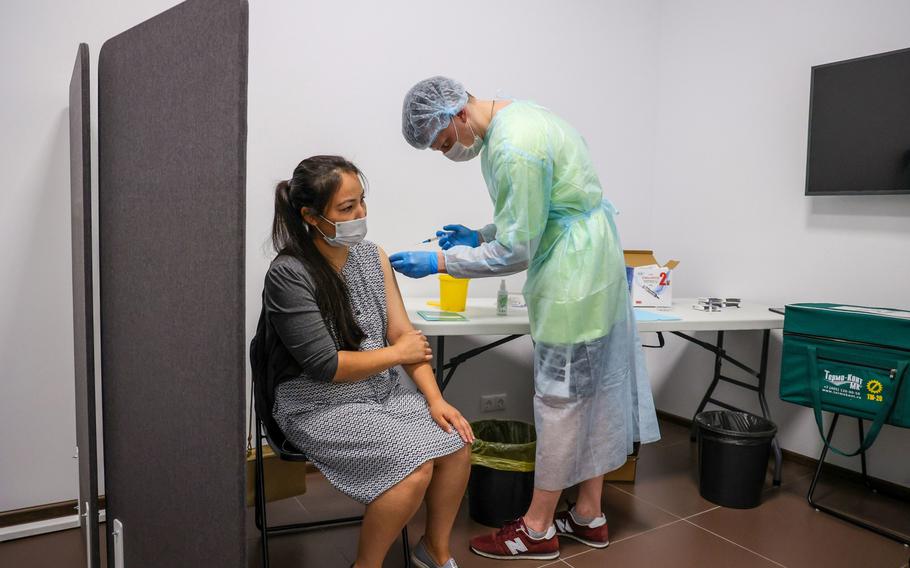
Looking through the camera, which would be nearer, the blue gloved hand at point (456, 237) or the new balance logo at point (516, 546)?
the new balance logo at point (516, 546)

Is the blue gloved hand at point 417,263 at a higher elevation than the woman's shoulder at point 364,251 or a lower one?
lower

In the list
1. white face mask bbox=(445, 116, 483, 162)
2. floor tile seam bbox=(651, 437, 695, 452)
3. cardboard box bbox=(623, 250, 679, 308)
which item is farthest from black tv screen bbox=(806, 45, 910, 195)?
white face mask bbox=(445, 116, 483, 162)

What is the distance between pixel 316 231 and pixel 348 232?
0.37 ft

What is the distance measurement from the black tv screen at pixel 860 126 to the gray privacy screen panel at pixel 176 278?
2.48 meters

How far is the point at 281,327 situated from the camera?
166 centimetres

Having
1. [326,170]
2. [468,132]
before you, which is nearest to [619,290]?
[468,132]

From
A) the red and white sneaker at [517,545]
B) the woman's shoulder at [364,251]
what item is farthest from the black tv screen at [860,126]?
the woman's shoulder at [364,251]

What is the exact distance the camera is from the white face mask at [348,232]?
174cm

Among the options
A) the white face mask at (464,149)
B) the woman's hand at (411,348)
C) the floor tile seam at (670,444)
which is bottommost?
the floor tile seam at (670,444)

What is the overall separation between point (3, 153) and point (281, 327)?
1188mm

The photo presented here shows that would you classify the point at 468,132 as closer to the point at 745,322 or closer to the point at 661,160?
the point at 745,322

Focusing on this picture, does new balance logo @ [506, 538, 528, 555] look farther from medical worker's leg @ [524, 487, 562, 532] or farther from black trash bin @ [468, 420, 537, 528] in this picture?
black trash bin @ [468, 420, 537, 528]

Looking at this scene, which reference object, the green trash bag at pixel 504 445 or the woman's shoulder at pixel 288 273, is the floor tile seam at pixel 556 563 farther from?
the woman's shoulder at pixel 288 273

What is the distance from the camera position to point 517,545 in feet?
6.81
